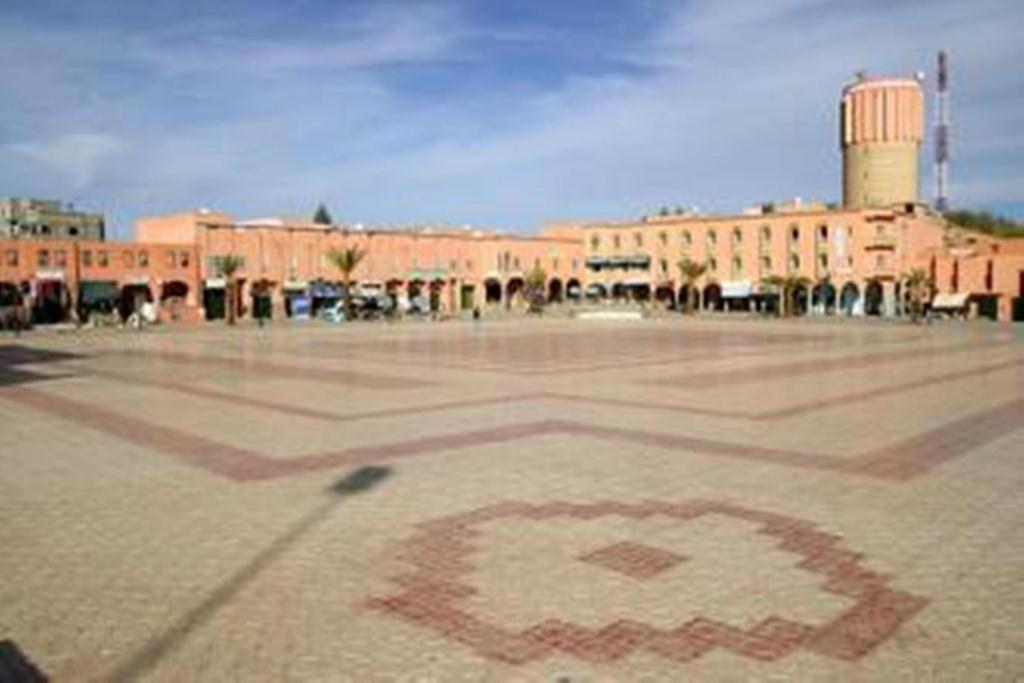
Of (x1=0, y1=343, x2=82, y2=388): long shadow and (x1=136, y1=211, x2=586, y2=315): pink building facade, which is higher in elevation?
(x1=136, y1=211, x2=586, y2=315): pink building facade

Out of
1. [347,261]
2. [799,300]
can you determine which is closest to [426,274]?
[347,261]

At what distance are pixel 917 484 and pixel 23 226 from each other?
8799 centimetres

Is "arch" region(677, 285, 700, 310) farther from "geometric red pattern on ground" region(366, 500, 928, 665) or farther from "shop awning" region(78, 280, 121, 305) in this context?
"geometric red pattern on ground" region(366, 500, 928, 665)

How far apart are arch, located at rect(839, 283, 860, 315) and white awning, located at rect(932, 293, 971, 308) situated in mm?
7063

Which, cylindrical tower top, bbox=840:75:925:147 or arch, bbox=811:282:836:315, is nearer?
arch, bbox=811:282:836:315

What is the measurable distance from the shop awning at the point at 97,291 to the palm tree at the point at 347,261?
52.5ft

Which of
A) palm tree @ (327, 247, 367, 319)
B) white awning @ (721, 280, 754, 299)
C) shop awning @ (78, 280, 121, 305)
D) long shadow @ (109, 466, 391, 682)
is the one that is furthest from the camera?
white awning @ (721, 280, 754, 299)

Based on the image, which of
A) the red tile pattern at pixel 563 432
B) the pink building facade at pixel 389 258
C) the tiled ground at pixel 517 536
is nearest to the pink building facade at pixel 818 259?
the pink building facade at pixel 389 258

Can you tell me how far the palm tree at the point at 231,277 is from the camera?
66.9 meters

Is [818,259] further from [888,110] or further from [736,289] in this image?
[888,110]

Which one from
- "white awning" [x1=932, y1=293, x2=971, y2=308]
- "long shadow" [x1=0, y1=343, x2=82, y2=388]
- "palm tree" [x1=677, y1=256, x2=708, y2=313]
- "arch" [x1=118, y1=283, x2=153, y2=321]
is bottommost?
"long shadow" [x1=0, y1=343, x2=82, y2=388]

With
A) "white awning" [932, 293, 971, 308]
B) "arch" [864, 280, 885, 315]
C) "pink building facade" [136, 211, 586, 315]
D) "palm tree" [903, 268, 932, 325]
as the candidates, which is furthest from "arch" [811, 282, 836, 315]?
"pink building facade" [136, 211, 586, 315]

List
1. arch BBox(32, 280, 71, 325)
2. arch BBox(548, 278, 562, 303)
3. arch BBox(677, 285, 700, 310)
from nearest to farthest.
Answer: arch BBox(32, 280, 71, 325) → arch BBox(677, 285, 700, 310) → arch BBox(548, 278, 562, 303)

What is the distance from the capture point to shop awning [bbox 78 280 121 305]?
2498 inches
